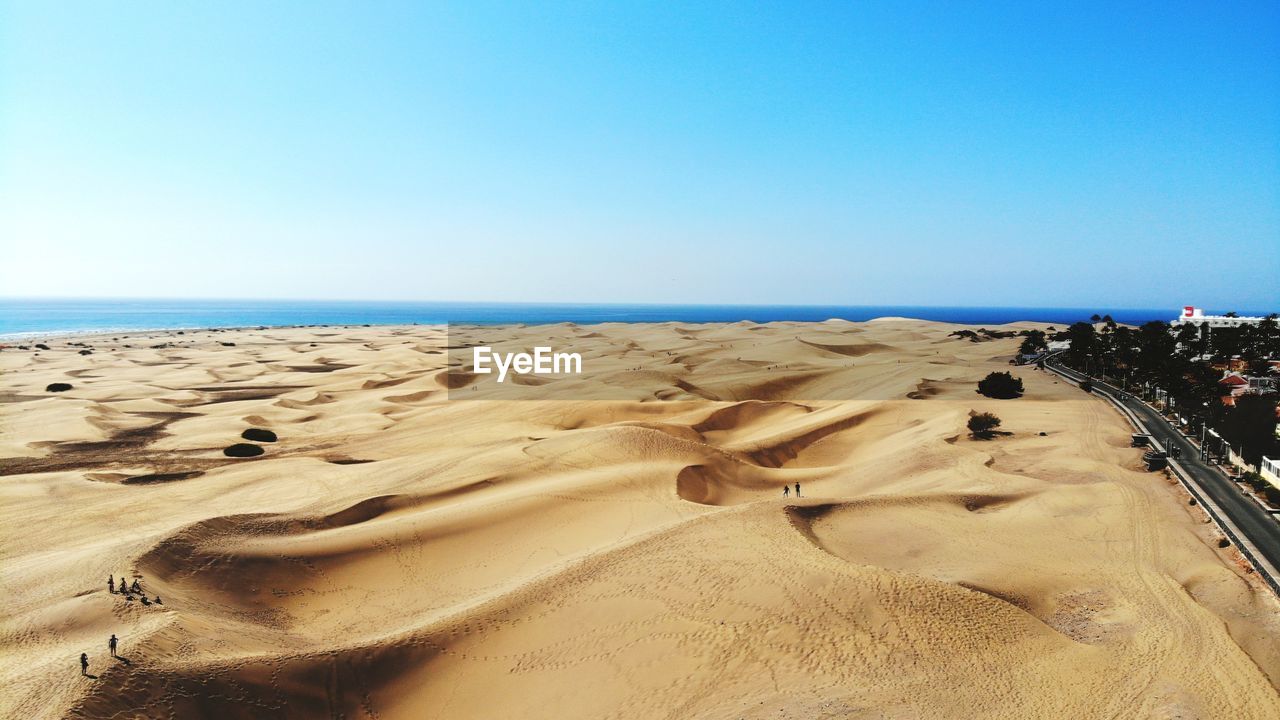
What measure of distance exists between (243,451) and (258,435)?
3.50m

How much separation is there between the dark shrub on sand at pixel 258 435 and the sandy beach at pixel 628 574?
1057mm

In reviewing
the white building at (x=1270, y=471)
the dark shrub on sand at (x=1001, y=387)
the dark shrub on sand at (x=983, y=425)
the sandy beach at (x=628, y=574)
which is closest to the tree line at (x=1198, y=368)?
the white building at (x=1270, y=471)

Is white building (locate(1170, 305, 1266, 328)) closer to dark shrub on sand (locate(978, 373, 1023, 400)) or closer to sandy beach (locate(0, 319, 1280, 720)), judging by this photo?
dark shrub on sand (locate(978, 373, 1023, 400))

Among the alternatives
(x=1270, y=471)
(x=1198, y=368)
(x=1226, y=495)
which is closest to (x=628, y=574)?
(x=1226, y=495)

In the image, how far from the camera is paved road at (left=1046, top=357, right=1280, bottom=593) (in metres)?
17.9

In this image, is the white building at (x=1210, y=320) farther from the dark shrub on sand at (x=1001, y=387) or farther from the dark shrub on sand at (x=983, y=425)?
the dark shrub on sand at (x=983, y=425)

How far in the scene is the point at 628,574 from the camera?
51.9 feet

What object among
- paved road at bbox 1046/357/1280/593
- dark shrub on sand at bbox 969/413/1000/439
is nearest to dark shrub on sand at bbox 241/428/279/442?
dark shrub on sand at bbox 969/413/1000/439

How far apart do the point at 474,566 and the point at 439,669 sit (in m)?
5.55
